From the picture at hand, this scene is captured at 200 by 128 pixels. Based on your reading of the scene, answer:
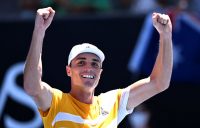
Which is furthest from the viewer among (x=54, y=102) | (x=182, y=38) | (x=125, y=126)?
(x=182, y=38)

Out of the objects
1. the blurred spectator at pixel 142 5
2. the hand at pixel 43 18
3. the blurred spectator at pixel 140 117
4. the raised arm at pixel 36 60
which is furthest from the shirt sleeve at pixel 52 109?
the blurred spectator at pixel 142 5

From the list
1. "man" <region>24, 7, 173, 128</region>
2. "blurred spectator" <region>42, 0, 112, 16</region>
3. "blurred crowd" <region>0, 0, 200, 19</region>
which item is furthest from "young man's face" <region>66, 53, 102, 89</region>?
"blurred spectator" <region>42, 0, 112, 16</region>

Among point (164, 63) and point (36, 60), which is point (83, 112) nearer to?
point (36, 60)

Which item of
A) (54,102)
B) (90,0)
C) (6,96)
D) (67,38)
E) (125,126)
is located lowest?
(54,102)

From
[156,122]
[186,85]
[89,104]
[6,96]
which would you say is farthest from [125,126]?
[89,104]

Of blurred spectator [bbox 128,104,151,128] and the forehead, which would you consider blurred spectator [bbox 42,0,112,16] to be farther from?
the forehead

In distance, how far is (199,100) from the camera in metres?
10.0

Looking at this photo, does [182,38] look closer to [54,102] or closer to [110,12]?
[110,12]

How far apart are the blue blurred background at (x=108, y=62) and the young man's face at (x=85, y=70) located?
4.42 meters

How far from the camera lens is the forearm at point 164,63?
5273 mm

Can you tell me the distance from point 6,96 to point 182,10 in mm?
2891

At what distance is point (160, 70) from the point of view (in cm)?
535

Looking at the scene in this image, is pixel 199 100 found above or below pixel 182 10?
below

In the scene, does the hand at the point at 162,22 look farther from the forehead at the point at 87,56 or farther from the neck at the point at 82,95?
the neck at the point at 82,95
